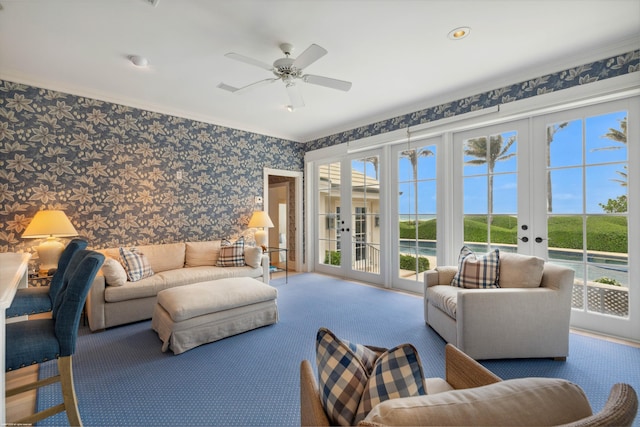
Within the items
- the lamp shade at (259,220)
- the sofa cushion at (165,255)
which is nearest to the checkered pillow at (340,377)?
the sofa cushion at (165,255)

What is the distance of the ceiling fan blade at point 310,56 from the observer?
7.11ft

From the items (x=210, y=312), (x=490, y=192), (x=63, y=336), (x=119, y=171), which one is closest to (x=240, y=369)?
(x=210, y=312)

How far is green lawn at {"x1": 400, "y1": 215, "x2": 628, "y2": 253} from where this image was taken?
2.78 m

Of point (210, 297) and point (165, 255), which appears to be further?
point (165, 255)

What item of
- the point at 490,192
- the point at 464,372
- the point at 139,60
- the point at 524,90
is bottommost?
the point at 464,372

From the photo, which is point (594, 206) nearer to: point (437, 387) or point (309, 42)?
point (437, 387)

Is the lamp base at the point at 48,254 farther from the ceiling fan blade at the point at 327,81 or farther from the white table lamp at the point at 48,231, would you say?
the ceiling fan blade at the point at 327,81

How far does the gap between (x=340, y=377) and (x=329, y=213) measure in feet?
15.7

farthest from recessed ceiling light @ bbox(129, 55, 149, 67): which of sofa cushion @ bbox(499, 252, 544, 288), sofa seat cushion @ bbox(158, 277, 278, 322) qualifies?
sofa cushion @ bbox(499, 252, 544, 288)

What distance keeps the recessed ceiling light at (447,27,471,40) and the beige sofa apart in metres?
3.34

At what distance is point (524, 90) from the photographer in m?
3.17

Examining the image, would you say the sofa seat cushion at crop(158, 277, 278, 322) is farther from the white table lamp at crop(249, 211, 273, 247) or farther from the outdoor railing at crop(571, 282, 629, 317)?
the outdoor railing at crop(571, 282, 629, 317)

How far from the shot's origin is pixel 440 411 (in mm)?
609

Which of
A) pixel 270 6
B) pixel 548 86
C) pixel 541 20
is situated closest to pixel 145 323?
pixel 270 6
